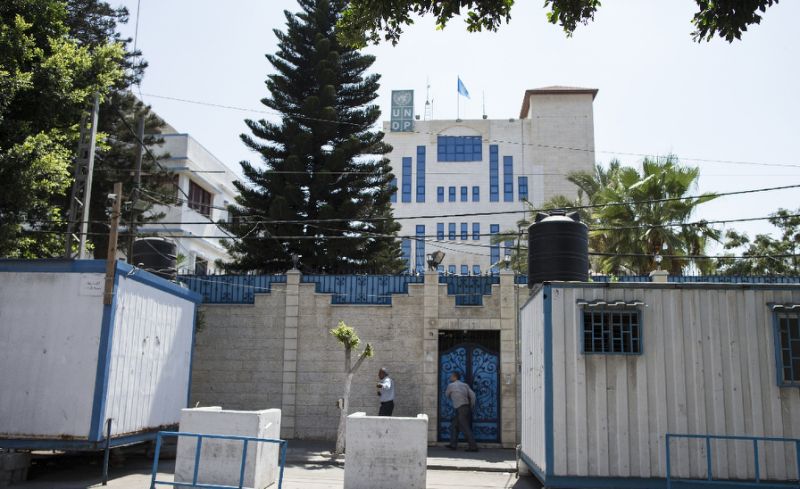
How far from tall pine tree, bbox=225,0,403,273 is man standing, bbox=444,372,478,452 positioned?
1040cm

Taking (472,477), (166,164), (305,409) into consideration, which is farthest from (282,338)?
(166,164)

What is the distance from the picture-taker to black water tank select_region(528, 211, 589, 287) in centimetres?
1246

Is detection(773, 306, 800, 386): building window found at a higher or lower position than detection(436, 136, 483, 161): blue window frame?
lower

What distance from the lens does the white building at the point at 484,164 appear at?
175 feet

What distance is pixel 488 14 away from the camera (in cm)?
1029

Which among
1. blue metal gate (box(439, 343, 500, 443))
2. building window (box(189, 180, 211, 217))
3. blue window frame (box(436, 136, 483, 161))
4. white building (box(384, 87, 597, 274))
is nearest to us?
blue metal gate (box(439, 343, 500, 443))

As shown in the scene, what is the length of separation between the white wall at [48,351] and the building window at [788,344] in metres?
10.3

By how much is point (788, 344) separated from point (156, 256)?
42.0 ft

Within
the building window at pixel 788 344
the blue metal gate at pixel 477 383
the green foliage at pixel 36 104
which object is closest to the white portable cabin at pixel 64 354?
the green foliage at pixel 36 104

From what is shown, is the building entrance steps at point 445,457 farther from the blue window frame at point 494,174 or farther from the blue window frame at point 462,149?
the blue window frame at point 462,149

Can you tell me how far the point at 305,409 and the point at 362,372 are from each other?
5.49 feet

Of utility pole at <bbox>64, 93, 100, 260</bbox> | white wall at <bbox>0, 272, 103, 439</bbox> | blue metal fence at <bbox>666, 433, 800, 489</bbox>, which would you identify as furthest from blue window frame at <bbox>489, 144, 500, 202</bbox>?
blue metal fence at <bbox>666, 433, 800, 489</bbox>

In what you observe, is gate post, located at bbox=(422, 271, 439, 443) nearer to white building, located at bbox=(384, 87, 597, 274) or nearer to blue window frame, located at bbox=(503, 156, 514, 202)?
white building, located at bbox=(384, 87, 597, 274)

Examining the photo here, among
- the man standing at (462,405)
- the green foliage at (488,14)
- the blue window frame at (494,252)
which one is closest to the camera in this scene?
the green foliage at (488,14)
